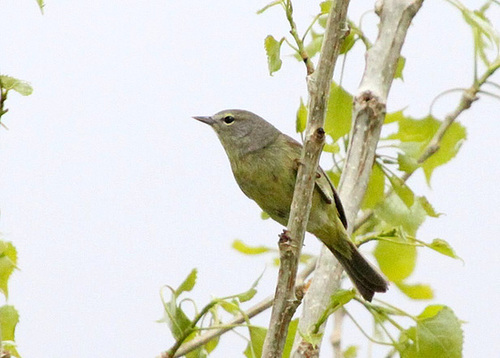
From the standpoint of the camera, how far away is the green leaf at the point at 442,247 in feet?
9.53

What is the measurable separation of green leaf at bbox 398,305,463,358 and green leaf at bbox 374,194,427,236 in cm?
48

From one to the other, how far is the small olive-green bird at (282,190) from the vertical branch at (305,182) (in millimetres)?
1237

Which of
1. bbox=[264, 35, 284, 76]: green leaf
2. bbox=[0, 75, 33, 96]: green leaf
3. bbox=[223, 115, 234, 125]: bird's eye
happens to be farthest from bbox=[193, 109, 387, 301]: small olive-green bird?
bbox=[0, 75, 33, 96]: green leaf

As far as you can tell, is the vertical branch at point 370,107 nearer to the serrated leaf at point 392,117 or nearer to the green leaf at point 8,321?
the serrated leaf at point 392,117

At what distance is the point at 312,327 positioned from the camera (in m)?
2.58

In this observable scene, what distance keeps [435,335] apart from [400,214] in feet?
2.03

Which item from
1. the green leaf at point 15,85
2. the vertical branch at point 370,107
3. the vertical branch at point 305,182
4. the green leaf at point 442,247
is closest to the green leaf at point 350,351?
the vertical branch at point 370,107

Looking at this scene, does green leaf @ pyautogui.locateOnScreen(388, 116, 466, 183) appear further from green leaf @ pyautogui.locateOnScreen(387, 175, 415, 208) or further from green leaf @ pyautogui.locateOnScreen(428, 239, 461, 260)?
green leaf @ pyautogui.locateOnScreen(428, 239, 461, 260)

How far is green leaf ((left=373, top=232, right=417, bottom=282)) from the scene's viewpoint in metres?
3.69

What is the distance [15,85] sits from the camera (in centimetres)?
208

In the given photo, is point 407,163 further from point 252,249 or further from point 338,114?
point 252,249

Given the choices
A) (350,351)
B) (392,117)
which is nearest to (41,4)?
(392,117)

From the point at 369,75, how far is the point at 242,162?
3.19ft

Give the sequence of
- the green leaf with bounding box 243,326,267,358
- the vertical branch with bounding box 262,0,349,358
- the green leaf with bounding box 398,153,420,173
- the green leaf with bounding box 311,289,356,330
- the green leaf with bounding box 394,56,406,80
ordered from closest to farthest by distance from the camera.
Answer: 1. the vertical branch with bounding box 262,0,349,358
2. the green leaf with bounding box 311,289,356,330
3. the green leaf with bounding box 243,326,267,358
4. the green leaf with bounding box 398,153,420,173
5. the green leaf with bounding box 394,56,406,80
